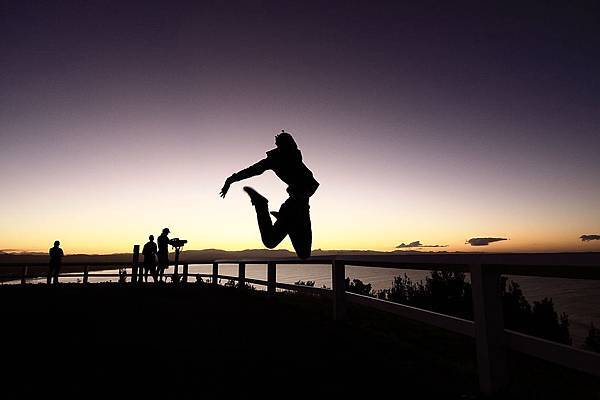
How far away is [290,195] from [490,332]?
299cm

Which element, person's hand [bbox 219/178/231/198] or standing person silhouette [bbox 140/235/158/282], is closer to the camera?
person's hand [bbox 219/178/231/198]

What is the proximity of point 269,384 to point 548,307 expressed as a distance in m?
8.76

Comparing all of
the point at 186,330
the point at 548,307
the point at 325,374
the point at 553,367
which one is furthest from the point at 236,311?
the point at 548,307

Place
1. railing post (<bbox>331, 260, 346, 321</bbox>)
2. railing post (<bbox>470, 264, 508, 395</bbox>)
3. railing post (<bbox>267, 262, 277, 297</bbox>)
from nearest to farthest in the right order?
railing post (<bbox>470, 264, 508, 395</bbox>)
railing post (<bbox>331, 260, 346, 321</bbox>)
railing post (<bbox>267, 262, 277, 297</bbox>)

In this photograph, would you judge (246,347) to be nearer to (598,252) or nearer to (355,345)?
(355,345)

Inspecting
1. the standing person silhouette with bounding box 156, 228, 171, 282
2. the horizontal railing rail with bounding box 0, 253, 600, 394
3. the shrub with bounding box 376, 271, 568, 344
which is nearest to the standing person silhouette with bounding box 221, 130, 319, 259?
the horizontal railing rail with bounding box 0, 253, 600, 394

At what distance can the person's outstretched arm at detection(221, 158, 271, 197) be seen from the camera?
5.16 m

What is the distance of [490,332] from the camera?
114 inches

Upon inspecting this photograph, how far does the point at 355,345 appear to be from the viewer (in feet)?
14.7

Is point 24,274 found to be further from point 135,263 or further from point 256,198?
point 256,198

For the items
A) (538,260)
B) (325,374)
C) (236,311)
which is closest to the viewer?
(538,260)

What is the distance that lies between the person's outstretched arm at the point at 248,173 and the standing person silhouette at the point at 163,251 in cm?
1116

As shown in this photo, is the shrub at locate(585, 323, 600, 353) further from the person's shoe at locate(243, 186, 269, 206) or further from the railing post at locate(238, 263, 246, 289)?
the railing post at locate(238, 263, 246, 289)

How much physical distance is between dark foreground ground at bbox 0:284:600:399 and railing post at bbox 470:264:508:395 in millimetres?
128
